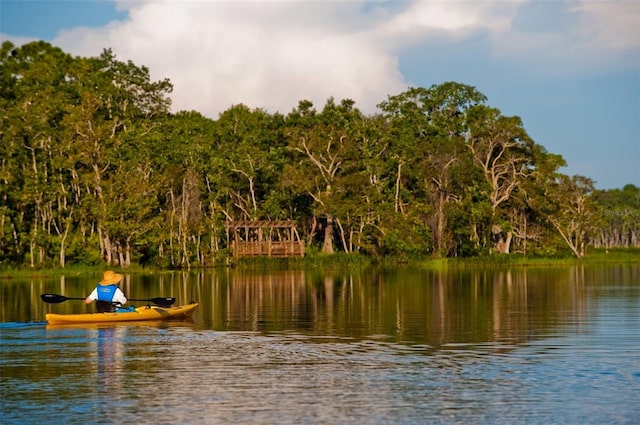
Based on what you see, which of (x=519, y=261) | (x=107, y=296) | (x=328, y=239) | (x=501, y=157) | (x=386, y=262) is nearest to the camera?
(x=107, y=296)

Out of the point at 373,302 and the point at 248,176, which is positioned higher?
the point at 248,176

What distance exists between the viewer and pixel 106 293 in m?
26.1

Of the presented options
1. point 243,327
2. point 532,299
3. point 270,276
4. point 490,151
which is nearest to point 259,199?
point 490,151

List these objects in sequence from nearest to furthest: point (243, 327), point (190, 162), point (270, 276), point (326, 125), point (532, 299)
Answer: point (243, 327) < point (532, 299) < point (270, 276) < point (190, 162) < point (326, 125)

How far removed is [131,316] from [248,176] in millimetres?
42090

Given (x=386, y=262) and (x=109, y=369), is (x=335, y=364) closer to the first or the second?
(x=109, y=369)

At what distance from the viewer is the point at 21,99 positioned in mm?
65375

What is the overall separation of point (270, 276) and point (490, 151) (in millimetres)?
26179

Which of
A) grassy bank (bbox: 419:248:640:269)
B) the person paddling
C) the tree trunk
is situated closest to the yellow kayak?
the person paddling

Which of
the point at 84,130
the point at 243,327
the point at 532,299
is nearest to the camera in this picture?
the point at 243,327

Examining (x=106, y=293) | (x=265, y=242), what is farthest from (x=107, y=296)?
(x=265, y=242)

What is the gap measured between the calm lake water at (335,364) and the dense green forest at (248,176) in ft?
79.9

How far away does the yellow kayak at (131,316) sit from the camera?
25.3m

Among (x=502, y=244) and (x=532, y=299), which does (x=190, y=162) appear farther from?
(x=532, y=299)
